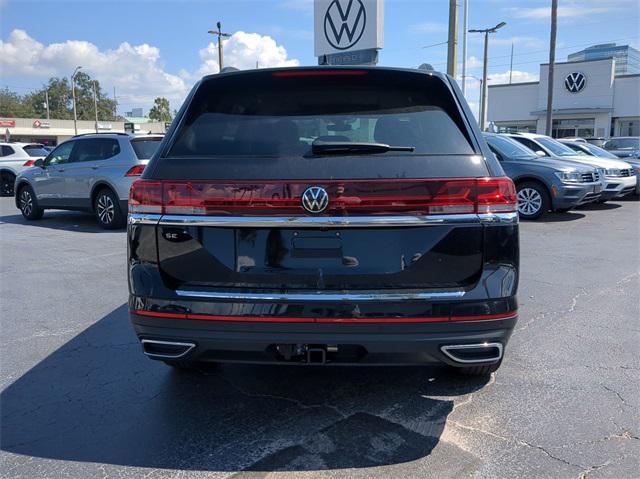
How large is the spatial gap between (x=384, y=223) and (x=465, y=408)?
137cm

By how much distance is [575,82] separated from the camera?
43.5 metres

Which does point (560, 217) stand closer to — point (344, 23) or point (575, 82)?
point (344, 23)

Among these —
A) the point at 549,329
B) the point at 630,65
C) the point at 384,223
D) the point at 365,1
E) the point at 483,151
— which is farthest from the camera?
the point at 630,65

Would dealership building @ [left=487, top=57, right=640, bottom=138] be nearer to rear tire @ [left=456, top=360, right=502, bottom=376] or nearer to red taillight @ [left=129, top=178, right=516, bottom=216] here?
rear tire @ [left=456, top=360, right=502, bottom=376]

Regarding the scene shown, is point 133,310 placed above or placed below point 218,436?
above

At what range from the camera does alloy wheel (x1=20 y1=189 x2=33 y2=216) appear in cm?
1162

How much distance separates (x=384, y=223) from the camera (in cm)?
261

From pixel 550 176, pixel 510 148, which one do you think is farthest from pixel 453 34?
pixel 550 176

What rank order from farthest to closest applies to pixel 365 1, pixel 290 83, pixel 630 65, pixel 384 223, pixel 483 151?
pixel 630 65 < pixel 365 1 < pixel 290 83 < pixel 483 151 < pixel 384 223

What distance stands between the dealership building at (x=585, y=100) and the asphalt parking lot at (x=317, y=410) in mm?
42968

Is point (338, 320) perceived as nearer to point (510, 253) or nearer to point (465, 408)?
point (510, 253)

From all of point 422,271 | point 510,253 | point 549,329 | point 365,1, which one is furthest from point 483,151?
point 365,1

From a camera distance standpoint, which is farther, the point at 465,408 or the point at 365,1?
the point at 365,1

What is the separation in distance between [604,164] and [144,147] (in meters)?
9.70
